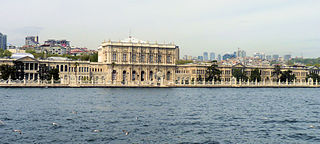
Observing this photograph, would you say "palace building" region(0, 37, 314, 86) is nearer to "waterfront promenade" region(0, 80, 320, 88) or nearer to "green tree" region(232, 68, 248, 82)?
"waterfront promenade" region(0, 80, 320, 88)

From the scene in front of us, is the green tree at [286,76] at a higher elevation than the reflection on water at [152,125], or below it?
higher

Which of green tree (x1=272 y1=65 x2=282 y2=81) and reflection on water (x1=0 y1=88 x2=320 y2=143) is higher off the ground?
green tree (x1=272 y1=65 x2=282 y2=81)

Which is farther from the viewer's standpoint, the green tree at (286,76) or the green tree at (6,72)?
the green tree at (286,76)

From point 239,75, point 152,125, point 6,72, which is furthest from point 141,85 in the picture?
point 152,125

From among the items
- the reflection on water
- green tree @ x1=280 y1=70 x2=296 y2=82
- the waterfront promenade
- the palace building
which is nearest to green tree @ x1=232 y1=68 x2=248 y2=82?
the waterfront promenade

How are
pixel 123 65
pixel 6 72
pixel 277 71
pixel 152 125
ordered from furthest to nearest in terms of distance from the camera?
pixel 277 71
pixel 123 65
pixel 6 72
pixel 152 125

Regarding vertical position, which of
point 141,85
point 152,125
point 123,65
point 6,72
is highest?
point 123,65

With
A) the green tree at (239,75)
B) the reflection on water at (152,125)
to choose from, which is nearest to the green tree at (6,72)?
the reflection on water at (152,125)

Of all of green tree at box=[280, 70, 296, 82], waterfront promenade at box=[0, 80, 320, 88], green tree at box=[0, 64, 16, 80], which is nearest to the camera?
waterfront promenade at box=[0, 80, 320, 88]

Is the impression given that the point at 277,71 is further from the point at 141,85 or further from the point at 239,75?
the point at 141,85

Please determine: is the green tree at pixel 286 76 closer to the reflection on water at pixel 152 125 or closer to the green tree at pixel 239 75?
the green tree at pixel 239 75

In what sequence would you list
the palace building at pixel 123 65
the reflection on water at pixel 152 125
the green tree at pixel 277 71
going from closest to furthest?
the reflection on water at pixel 152 125, the palace building at pixel 123 65, the green tree at pixel 277 71

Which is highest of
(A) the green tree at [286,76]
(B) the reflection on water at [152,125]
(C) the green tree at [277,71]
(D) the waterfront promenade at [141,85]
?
(C) the green tree at [277,71]

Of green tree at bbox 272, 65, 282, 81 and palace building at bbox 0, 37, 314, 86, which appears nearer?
palace building at bbox 0, 37, 314, 86
